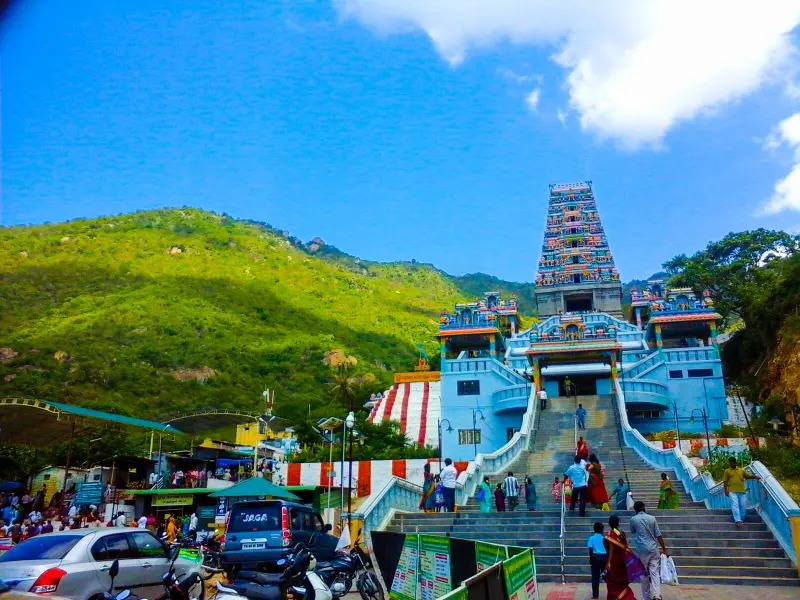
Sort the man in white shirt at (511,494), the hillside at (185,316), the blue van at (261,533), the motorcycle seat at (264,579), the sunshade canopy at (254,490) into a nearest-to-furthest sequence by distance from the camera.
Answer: the motorcycle seat at (264,579)
the blue van at (261,533)
the man in white shirt at (511,494)
the sunshade canopy at (254,490)
the hillside at (185,316)

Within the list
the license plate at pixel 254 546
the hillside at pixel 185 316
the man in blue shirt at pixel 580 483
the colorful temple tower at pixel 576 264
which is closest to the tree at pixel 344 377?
the hillside at pixel 185 316

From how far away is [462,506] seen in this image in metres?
18.1

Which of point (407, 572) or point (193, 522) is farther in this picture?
point (193, 522)

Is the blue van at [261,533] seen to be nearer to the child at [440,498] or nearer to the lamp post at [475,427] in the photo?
the child at [440,498]

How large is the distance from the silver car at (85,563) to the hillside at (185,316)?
4559cm

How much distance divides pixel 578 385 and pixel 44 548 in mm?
29887

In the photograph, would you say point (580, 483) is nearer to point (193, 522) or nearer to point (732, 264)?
point (193, 522)

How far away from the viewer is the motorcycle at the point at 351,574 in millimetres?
10117

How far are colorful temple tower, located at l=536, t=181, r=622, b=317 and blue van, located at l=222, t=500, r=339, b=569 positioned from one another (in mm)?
34685

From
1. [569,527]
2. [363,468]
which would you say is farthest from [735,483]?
[363,468]

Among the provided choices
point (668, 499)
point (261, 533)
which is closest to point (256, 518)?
point (261, 533)

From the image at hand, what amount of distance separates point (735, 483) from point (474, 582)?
9414 millimetres

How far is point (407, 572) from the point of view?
31.3 feet

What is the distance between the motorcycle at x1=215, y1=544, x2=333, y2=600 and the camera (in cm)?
794
